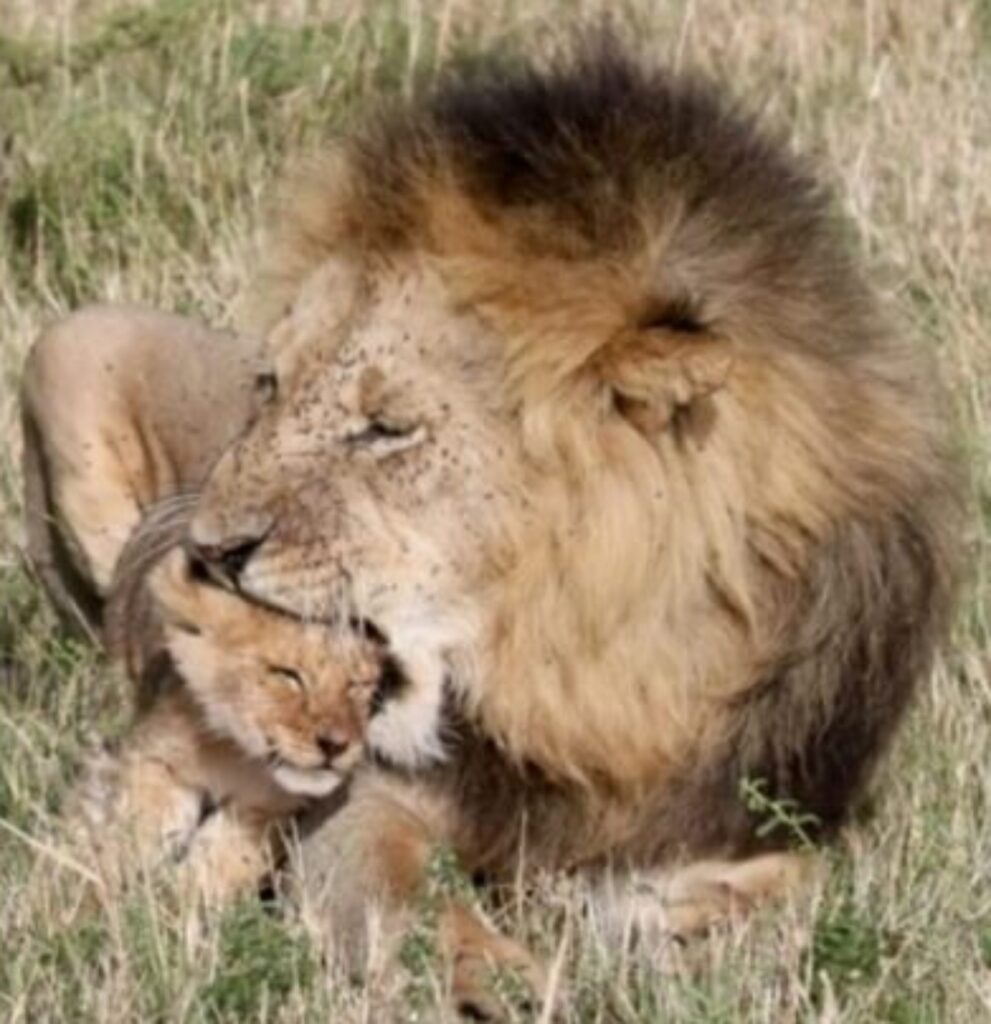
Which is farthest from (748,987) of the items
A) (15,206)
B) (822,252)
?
(15,206)

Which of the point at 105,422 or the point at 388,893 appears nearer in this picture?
the point at 388,893

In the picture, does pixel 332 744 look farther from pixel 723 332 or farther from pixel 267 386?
pixel 723 332

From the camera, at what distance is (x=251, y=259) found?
604 centimetres

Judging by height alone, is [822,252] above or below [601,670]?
above

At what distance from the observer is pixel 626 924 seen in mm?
3975

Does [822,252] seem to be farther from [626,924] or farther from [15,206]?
[15,206]

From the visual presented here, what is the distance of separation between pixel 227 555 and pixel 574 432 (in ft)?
1.14

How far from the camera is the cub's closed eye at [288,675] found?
12.3ft

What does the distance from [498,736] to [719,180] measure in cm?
60

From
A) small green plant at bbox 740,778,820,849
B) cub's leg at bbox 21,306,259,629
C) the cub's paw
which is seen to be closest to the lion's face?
the cub's paw

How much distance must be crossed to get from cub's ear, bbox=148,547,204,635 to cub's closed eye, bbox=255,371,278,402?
0.17 metres

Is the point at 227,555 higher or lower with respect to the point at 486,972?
higher

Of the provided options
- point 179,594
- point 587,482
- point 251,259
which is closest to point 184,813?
point 179,594

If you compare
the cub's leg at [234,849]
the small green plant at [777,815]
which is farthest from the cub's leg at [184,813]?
the small green plant at [777,815]
